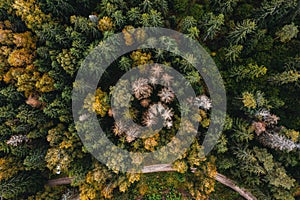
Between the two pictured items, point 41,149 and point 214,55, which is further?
point 214,55

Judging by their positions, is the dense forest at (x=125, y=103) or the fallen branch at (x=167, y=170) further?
the fallen branch at (x=167, y=170)

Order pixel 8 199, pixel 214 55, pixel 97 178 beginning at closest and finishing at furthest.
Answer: pixel 97 178, pixel 8 199, pixel 214 55

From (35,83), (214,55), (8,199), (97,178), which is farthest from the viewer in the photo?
(214,55)

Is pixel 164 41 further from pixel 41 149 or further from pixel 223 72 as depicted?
pixel 41 149

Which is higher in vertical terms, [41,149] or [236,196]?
[236,196]

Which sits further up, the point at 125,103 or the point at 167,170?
the point at 125,103

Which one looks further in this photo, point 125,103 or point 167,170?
point 167,170

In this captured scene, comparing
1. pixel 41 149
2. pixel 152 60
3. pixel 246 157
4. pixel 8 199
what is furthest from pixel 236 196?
pixel 8 199

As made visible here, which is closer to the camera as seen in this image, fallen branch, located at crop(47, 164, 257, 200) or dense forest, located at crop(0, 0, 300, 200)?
dense forest, located at crop(0, 0, 300, 200)
